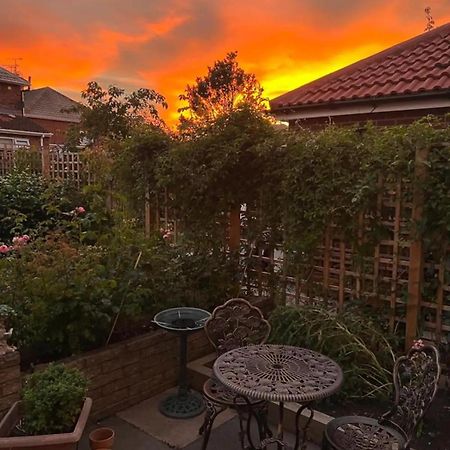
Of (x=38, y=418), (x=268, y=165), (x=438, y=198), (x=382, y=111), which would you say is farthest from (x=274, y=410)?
(x=382, y=111)

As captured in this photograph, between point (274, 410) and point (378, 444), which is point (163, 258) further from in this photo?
point (378, 444)

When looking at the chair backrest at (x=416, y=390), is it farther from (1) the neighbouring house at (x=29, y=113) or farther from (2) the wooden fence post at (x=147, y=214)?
(1) the neighbouring house at (x=29, y=113)

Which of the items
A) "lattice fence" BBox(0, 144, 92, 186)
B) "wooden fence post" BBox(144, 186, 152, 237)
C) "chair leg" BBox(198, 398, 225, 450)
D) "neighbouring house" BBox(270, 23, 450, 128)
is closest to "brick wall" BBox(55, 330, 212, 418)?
"chair leg" BBox(198, 398, 225, 450)

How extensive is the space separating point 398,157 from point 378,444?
2044 millimetres

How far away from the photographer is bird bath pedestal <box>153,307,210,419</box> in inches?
123

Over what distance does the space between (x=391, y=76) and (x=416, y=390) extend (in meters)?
5.07

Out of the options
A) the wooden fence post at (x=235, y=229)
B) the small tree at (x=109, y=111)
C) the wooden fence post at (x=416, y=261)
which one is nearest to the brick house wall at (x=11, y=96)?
the small tree at (x=109, y=111)

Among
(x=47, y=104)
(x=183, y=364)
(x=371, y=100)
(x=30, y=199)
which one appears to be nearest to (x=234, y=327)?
(x=183, y=364)

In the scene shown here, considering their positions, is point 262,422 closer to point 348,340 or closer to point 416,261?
point 348,340

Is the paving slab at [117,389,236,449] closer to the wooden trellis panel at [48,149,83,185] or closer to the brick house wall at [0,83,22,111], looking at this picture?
the wooden trellis panel at [48,149,83,185]

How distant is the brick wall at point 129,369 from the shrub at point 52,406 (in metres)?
0.53

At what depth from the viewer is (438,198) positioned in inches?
124

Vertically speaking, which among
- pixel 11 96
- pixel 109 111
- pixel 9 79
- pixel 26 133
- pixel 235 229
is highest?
pixel 9 79

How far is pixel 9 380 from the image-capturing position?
2502 millimetres
